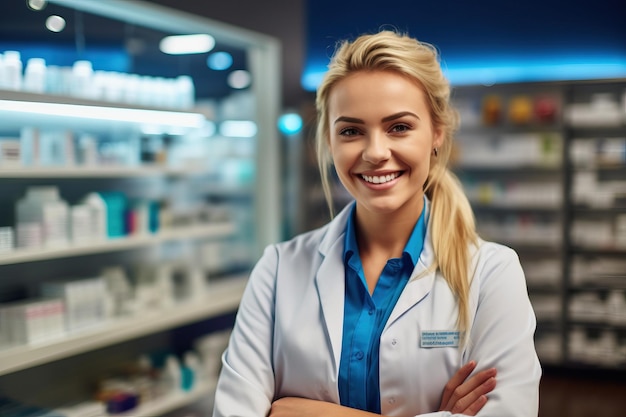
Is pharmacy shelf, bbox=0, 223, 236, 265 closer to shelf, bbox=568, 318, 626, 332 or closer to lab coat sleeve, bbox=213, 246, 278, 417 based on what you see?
lab coat sleeve, bbox=213, 246, 278, 417

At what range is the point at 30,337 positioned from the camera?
10.3 feet

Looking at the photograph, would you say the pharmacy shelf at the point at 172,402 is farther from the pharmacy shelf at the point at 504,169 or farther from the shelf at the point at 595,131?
the shelf at the point at 595,131

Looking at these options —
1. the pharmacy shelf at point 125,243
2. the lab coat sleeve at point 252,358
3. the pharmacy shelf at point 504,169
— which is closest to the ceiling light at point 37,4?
the pharmacy shelf at point 125,243

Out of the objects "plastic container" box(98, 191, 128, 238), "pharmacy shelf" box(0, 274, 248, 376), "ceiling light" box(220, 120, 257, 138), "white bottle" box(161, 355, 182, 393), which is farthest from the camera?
"ceiling light" box(220, 120, 257, 138)

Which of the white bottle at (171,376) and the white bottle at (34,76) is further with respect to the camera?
the white bottle at (171,376)

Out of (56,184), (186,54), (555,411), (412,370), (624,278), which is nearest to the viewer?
(412,370)

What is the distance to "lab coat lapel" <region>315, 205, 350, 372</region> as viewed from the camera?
1511 mm

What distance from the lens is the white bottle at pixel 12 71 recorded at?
2967mm

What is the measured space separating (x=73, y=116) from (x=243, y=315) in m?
2.36

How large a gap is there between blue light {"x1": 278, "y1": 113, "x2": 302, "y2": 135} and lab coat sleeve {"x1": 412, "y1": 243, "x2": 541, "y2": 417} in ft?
14.8

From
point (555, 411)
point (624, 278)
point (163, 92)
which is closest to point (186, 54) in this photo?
point (163, 92)

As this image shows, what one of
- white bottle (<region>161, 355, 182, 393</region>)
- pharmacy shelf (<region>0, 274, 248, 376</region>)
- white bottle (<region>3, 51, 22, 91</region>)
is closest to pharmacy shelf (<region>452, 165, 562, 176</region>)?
pharmacy shelf (<region>0, 274, 248, 376</region>)

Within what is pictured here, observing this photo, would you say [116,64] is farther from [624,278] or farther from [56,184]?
[624,278]

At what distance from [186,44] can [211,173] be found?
975mm
